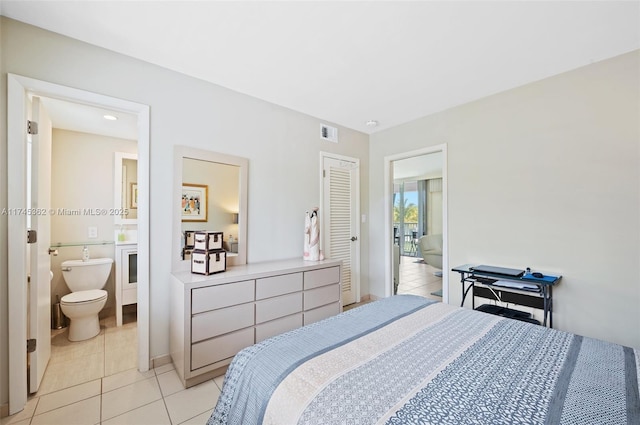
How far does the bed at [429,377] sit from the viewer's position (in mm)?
850

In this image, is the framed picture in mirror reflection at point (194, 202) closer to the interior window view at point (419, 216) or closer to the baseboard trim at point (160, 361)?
the baseboard trim at point (160, 361)

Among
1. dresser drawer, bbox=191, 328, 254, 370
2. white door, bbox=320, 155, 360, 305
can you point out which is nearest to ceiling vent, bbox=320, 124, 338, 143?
white door, bbox=320, 155, 360, 305

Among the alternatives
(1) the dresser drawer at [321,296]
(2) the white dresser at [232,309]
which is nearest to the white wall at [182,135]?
(2) the white dresser at [232,309]

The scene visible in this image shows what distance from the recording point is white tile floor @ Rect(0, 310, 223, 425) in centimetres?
168

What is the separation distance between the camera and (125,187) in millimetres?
3461

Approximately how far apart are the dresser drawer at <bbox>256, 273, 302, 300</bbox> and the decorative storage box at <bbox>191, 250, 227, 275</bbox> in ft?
1.18

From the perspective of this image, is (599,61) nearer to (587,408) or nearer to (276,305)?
(587,408)

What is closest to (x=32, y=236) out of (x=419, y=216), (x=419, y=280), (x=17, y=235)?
(x=17, y=235)

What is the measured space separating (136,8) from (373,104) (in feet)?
7.30

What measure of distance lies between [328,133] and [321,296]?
6.81 feet

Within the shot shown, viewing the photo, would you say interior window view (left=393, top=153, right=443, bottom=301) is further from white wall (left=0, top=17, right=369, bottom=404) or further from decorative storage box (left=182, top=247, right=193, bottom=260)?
decorative storage box (left=182, top=247, right=193, bottom=260)

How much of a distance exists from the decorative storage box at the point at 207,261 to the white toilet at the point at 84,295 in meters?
1.36

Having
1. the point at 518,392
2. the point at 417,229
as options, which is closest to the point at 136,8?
the point at 518,392

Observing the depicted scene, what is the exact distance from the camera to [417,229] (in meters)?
7.71
